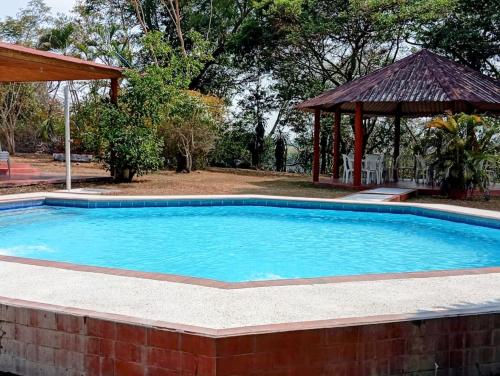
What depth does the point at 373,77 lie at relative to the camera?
15977 mm

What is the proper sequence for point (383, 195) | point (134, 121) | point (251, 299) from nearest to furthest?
point (251, 299)
point (383, 195)
point (134, 121)

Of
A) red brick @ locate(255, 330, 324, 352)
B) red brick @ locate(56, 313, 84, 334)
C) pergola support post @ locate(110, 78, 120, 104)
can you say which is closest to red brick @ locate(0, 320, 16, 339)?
red brick @ locate(56, 313, 84, 334)

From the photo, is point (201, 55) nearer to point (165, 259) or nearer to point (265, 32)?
point (265, 32)

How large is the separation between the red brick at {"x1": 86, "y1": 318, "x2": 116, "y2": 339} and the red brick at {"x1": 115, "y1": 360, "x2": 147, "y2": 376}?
187 mm

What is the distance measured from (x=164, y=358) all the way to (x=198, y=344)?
26 cm

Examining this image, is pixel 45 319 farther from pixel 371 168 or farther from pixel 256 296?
pixel 371 168

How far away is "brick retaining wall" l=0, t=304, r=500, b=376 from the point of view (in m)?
3.32

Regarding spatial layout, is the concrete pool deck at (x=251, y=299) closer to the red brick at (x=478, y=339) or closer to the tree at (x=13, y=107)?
the red brick at (x=478, y=339)

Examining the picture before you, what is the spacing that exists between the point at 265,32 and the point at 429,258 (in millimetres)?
16471

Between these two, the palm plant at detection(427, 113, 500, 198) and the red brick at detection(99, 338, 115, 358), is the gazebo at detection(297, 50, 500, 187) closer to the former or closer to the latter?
the palm plant at detection(427, 113, 500, 198)

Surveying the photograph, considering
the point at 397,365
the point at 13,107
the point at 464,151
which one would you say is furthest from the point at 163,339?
the point at 13,107

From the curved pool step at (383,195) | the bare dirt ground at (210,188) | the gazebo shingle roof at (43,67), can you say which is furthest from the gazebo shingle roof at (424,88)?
the gazebo shingle roof at (43,67)

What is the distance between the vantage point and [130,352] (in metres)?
3.45

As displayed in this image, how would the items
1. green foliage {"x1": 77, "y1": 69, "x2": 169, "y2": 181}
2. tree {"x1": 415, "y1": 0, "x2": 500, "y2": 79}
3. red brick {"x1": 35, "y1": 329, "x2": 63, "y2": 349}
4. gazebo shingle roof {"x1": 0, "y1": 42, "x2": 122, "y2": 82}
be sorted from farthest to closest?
tree {"x1": 415, "y1": 0, "x2": 500, "y2": 79}, green foliage {"x1": 77, "y1": 69, "x2": 169, "y2": 181}, gazebo shingle roof {"x1": 0, "y1": 42, "x2": 122, "y2": 82}, red brick {"x1": 35, "y1": 329, "x2": 63, "y2": 349}
